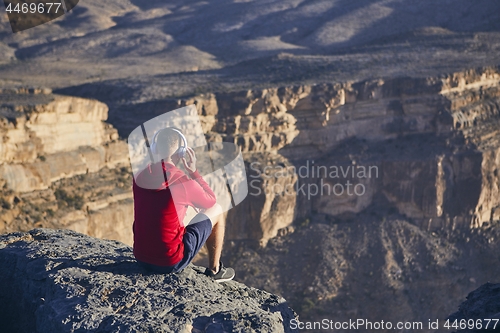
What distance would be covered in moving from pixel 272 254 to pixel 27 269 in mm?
23283

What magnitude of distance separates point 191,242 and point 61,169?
17.5 m

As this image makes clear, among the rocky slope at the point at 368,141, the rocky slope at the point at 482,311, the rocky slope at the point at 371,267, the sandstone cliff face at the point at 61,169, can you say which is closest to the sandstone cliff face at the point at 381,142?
the rocky slope at the point at 368,141

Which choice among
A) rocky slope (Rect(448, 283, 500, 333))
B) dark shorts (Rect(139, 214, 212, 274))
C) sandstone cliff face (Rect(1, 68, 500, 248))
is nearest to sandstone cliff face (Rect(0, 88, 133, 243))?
sandstone cliff face (Rect(1, 68, 500, 248))

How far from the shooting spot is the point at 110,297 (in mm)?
6164

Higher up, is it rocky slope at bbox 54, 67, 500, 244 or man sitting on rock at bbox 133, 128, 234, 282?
man sitting on rock at bbox 133, 128, 234, 282

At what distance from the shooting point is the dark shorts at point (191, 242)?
6711 mm

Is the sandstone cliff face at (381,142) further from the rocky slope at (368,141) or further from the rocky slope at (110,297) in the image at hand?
the rocky slope at (110,297)

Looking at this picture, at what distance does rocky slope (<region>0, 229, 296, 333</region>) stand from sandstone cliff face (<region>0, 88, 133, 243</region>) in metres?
13.5

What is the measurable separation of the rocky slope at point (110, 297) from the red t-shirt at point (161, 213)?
25 centimetres

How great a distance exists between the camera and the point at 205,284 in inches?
271

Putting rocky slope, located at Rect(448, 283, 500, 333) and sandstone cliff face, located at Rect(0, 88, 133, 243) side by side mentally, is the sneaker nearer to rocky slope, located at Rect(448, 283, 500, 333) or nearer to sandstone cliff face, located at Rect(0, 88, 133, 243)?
rocky slope, located at Rect(448, 283, 500, 333)

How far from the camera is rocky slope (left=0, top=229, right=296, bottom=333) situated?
19.1ft

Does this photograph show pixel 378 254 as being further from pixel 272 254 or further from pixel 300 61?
pixel 300 61

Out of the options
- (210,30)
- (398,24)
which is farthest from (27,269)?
(210,30)
